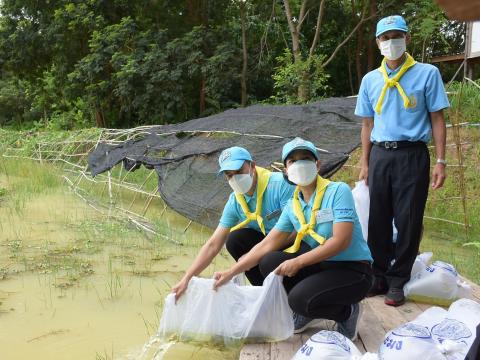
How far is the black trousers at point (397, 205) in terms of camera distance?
9.05ft

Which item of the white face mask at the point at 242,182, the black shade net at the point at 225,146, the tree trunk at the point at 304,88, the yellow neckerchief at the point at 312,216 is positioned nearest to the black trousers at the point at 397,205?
the yellow neckerchief at the point at 312,216

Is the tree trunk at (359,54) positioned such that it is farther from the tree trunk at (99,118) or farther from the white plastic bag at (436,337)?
the white plastic bag at (436,337)

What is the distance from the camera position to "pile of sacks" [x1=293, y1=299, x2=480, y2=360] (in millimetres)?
1951

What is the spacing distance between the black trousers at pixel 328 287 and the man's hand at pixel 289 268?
0.06 metres

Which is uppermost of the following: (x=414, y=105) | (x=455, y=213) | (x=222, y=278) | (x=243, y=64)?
(x=243, y=64)

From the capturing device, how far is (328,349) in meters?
2.05

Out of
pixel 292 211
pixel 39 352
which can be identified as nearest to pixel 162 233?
pixel 39 352

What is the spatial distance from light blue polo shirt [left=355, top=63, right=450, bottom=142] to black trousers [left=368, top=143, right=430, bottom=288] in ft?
0.25

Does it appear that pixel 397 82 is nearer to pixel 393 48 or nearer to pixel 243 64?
pixel 393 48

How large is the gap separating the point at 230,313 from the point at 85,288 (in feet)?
6.30

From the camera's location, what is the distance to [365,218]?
3.14 metres

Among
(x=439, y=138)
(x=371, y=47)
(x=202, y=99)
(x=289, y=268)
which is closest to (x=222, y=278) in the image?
(x=289, y=268)

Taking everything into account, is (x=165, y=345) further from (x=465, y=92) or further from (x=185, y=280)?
(x=465, y=92)

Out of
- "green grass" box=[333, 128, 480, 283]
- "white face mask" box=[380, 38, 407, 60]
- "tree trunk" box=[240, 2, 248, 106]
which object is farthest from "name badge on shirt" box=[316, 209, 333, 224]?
"tree trunk" box=[240, 2, 248, 106]
